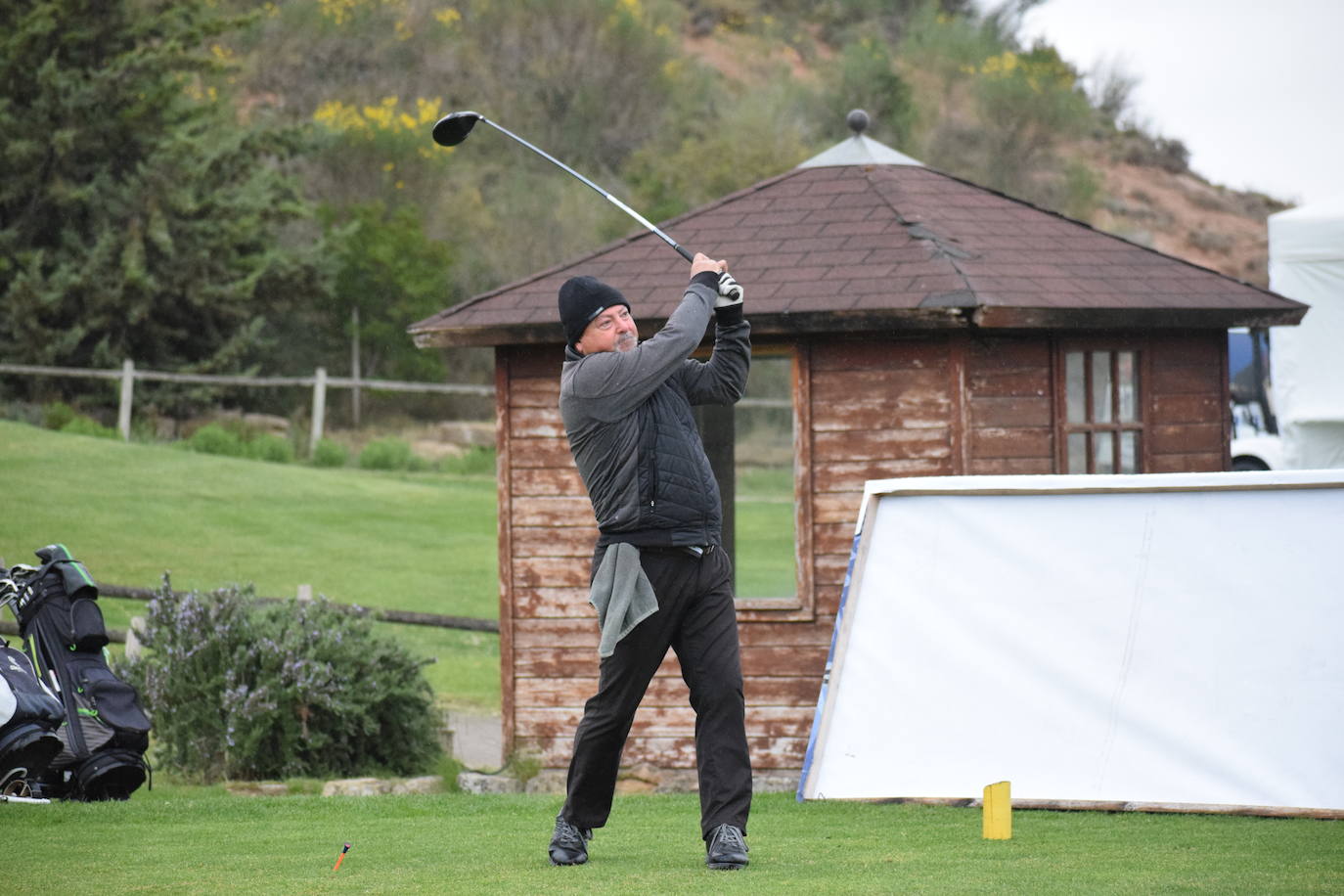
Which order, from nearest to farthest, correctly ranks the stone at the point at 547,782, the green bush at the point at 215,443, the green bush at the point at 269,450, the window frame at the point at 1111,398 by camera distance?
1. the window frame at the point at 1111,398
2. the stone at the point at 547,782
3. the green bush at the point at 215,443
4. the green bush at the point at 269,450

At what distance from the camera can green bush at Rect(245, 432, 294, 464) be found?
86.0 ft

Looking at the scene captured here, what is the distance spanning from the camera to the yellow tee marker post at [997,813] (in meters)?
5.76

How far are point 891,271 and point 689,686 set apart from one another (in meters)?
4.25

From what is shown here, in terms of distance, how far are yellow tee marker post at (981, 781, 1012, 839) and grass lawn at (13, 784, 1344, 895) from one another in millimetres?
85

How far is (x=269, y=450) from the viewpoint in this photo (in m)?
26.3

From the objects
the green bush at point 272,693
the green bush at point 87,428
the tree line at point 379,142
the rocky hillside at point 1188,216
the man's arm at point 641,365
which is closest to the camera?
the man's arm at point 641,365

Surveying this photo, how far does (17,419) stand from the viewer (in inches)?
1001

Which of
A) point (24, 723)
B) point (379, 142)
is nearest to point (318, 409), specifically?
point (379, 142)

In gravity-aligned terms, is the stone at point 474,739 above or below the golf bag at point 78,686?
below

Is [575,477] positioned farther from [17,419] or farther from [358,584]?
[17,419]

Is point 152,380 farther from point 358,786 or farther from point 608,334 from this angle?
point 608,334

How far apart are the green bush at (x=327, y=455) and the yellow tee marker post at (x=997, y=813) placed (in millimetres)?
21704

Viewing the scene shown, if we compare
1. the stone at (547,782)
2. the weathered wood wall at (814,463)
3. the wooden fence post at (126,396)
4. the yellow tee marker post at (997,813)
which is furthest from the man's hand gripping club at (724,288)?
the wooden fence post at (126,396)

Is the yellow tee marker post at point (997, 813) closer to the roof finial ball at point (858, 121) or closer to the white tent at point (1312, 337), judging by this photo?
the roof finial ball at point (858, 121)
